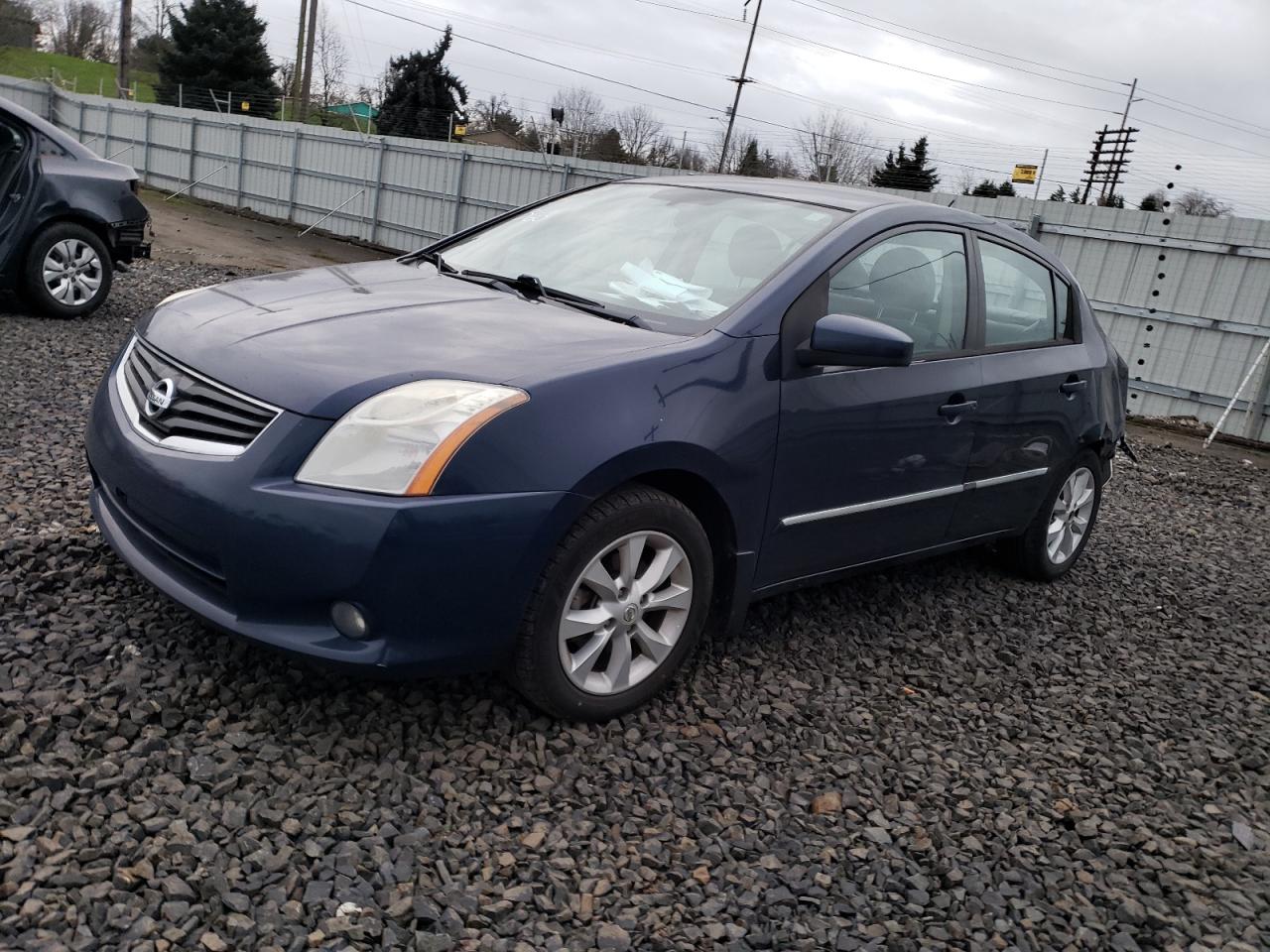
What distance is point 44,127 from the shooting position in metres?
7.80

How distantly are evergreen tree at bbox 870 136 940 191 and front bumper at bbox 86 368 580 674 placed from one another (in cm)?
3867

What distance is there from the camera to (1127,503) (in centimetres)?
749

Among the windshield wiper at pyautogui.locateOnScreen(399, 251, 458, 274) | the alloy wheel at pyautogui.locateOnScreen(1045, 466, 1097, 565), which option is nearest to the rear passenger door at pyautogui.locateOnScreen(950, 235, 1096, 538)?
the alloy wheel at pyautogui.locateOnScreen(1045, 466, 1097, 565)

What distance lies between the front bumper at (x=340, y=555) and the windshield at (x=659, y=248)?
38.5 inches

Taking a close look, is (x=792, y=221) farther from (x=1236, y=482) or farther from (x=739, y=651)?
(x=1236, y=482)

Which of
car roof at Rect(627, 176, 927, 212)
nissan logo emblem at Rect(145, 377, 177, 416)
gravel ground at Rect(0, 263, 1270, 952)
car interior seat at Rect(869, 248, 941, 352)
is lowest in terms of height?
gravel ground at Rect(0, 263, 1270, 952)

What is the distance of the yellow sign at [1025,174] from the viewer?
29.5 metres

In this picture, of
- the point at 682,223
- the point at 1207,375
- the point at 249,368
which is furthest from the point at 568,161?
the point at 249,368

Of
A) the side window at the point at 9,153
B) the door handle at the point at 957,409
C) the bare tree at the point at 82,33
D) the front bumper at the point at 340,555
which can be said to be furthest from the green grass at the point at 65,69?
the front bumper at the point at 340,555

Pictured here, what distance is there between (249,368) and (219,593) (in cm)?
59

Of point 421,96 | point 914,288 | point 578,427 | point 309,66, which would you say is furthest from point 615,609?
point 421,96

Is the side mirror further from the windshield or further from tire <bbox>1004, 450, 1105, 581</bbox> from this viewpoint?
tire <bbox>1004, 450, 1105, 581</bbox>

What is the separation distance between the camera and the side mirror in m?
3.27

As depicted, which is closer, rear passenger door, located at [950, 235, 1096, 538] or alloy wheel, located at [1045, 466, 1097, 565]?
rear passenger door, located at [950, 235, 1096, 538]
